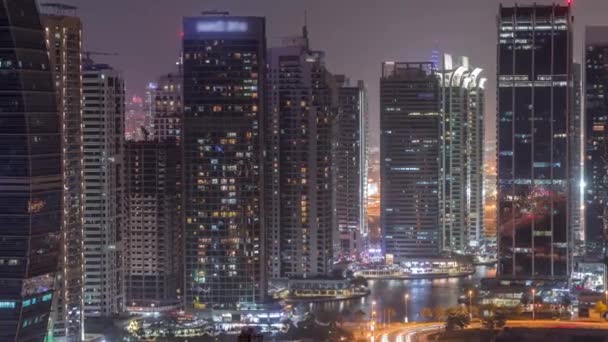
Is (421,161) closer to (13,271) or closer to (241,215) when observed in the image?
(241,215)

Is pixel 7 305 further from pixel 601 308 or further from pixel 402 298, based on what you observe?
pixel 402 298

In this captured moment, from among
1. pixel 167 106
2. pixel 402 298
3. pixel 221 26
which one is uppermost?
pixel 221 26

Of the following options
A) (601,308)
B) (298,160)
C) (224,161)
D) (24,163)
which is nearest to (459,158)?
(298,160)

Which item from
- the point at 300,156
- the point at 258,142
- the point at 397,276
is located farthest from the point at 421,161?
the point at 258,142

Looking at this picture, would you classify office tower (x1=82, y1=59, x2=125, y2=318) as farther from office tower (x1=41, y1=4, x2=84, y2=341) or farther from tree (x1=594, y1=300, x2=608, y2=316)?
Answer: tree (x1=594, y1=300, x2=608, y2=316)

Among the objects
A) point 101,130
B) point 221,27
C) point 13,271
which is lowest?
point 13,271

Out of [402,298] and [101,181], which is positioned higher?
[101,181]

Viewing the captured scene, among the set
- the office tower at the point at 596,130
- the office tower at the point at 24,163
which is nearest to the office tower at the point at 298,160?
the office tower at the point at 596,130
